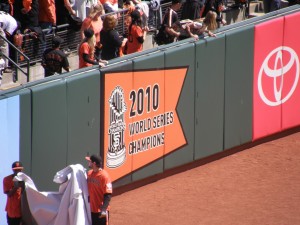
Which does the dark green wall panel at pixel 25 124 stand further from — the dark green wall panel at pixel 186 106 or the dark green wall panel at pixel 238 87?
the dark green wall panel at pixel 238 87

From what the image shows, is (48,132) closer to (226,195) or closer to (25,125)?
(25,125)

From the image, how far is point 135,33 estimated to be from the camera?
17.0 meters

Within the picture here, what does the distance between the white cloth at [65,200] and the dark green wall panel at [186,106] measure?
3180 mm

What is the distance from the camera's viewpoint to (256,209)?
15.9 metres

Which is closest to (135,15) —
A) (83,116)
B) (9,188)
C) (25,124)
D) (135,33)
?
(135,33)

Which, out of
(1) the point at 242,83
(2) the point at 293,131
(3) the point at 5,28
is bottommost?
(2) the point at 293,131

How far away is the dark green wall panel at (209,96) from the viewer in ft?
55.9

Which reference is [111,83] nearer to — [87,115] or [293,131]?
[87,115]

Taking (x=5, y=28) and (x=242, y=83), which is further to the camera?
(x=242, y=83)

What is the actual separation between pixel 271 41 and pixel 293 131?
1987 millimetres

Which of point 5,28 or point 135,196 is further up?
point 5,28

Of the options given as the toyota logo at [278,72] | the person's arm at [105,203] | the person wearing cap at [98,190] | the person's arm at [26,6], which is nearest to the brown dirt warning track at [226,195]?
the toyota logo at [278,72]

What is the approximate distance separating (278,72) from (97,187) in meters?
6.17

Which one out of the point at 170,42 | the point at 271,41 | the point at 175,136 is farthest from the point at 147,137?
the point at 271,41
